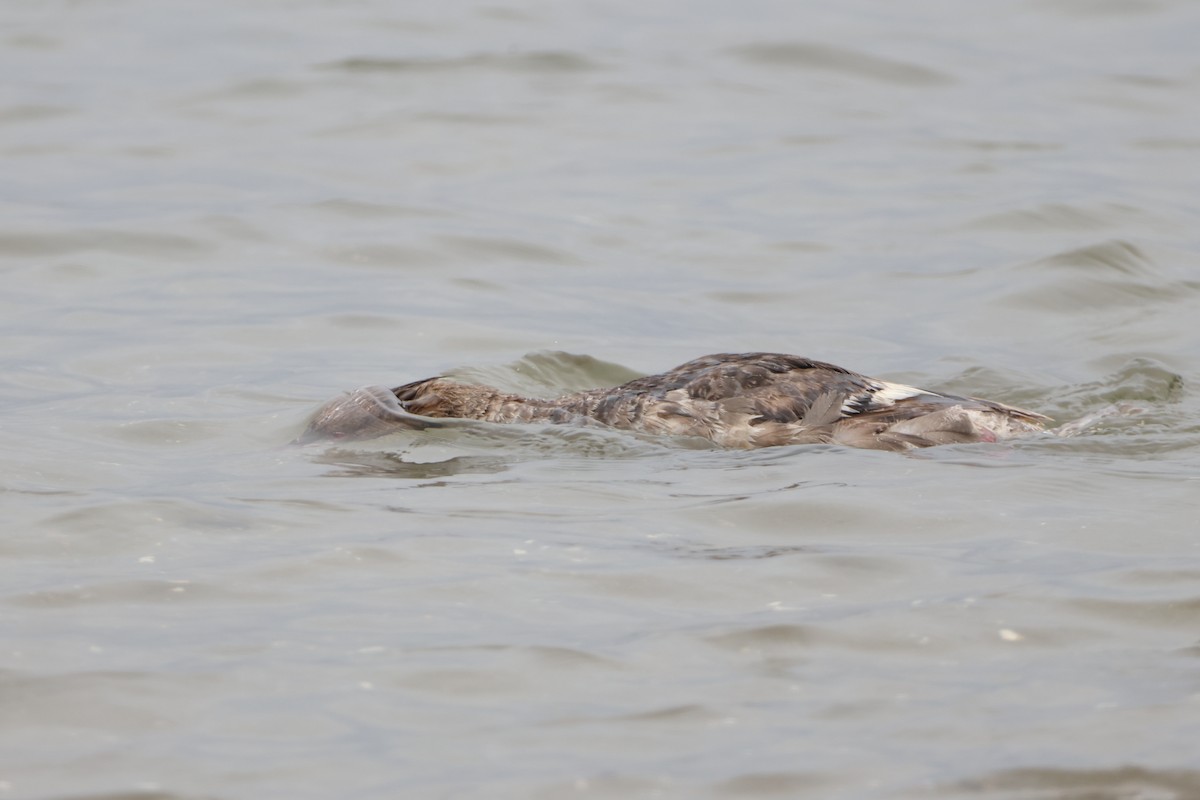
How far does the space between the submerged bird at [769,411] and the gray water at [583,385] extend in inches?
6.7

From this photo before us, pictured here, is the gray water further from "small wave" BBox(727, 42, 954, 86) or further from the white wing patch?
the white wing patch

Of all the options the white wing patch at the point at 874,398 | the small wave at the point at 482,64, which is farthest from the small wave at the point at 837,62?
the white wing patch at the point at 874,398

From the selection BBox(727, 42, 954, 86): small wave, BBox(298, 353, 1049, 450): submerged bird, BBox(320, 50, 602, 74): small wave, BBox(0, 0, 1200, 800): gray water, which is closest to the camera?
BBox(0, 0, 1200, 800): gray water

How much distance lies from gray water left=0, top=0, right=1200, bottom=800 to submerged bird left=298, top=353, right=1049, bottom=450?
17 centimetres

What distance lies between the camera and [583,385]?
10586 mm

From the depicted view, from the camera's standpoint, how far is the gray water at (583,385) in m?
4.92

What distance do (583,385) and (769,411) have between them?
254 cm

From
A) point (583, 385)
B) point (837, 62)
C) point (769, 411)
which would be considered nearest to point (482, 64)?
point (837, 62)

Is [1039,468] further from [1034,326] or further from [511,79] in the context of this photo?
[511,79]

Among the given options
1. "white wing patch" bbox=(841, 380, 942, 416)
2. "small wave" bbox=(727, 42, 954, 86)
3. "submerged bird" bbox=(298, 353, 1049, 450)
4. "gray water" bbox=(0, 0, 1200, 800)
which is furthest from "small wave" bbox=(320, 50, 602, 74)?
"white wing patch" bbox=(841, 380, 942, 416)

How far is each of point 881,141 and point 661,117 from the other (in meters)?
2.31

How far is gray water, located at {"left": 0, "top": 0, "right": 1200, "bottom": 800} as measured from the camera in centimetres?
492

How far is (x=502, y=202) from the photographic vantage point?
14.9m

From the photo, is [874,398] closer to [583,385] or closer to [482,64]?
[583,385]
